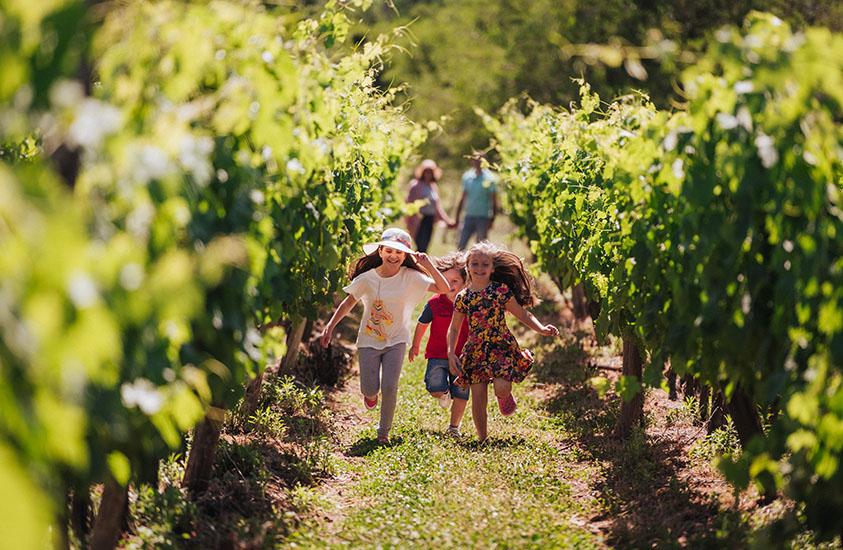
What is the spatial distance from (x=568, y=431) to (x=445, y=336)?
1210mm

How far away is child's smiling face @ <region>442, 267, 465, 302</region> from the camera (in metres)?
8.35

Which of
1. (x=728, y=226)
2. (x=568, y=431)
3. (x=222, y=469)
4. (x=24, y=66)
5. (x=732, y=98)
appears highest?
(x=24, y=66)

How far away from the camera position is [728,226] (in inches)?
168

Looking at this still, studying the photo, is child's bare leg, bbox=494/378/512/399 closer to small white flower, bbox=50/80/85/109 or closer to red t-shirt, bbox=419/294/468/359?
red t-shirt, bbox=419/294/468/359

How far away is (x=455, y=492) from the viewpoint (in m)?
6.11

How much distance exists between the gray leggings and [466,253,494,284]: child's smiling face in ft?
2.39

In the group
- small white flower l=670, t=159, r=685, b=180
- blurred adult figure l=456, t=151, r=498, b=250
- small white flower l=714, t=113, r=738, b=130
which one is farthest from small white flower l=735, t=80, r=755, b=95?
blurred adult figure l=456, t=151, r=498, b=250

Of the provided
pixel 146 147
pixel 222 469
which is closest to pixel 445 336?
pixel 222 469

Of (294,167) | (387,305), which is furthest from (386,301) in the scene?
(294,167)

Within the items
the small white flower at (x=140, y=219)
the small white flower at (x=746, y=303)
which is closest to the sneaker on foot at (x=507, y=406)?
the small white flower at (x=746, y=303)

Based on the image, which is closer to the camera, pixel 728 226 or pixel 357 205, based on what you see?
pixel 728 226

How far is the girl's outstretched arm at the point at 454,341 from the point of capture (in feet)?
25.3

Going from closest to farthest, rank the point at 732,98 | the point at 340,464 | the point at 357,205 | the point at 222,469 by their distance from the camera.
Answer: the point at 732,98 → the point at 222,469 → the point at 340,464 → the point at 357,205

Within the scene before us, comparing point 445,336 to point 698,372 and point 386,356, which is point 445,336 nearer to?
point 386,356
